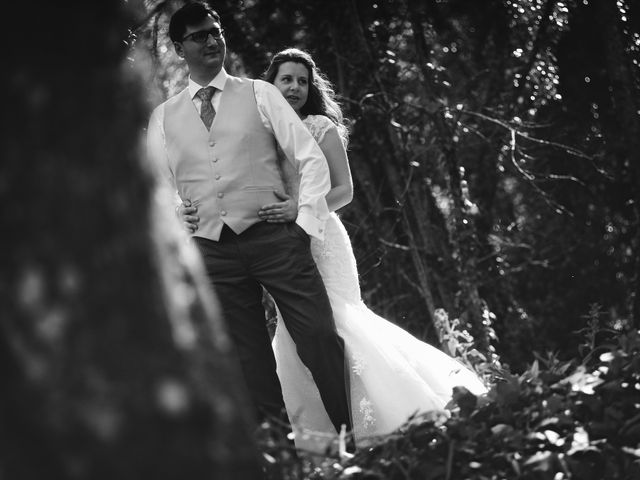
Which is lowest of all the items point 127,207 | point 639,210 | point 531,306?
point 531,306

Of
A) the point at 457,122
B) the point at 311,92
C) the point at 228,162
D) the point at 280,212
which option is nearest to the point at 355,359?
the point at 280,212

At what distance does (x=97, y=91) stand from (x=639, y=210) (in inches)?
293

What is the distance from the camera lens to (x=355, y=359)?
4023mm

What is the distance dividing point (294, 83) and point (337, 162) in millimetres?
542

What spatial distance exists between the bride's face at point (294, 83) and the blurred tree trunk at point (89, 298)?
3.53 metres

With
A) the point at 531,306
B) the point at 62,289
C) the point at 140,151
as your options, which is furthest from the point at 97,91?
the point at 531,306

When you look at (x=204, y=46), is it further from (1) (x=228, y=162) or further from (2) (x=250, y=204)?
(2) (x=250, y=204)

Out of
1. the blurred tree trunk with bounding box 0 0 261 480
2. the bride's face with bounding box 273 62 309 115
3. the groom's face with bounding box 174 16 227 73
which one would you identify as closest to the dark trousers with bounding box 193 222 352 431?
the groom's face with bounding box 174 16 227 73

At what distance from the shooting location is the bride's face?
15.8 feet

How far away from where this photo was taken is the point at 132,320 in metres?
1.20

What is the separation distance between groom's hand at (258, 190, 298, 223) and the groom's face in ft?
1.94

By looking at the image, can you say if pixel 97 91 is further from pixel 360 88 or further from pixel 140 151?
pixel 360 88

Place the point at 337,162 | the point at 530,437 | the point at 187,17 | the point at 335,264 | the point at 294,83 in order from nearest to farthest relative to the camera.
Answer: the point at 530,437 → the point at 187,17 → the point at 335,264 → the point at 337,162 → the point at 294,83

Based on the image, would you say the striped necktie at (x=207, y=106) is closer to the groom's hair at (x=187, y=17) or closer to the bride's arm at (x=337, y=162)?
the groom's hair at (x=187, y=17)
